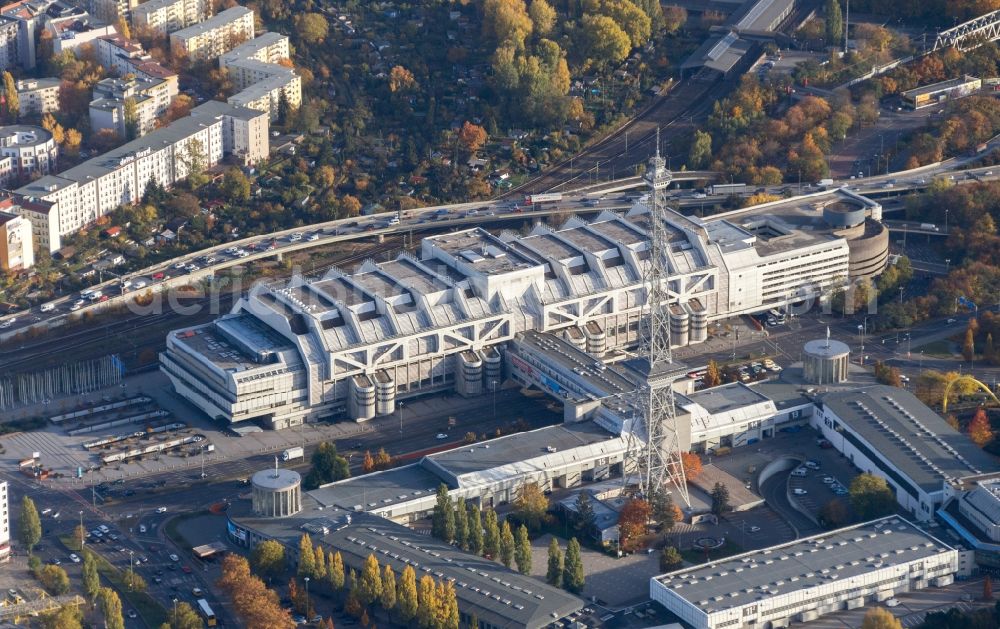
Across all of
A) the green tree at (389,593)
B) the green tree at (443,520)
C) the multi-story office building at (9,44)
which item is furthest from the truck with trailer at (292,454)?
the multi-story office building at (9,44)

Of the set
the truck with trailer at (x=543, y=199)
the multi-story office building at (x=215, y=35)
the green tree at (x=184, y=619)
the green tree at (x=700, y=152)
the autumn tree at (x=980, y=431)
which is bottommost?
the green tree at (x=184, y=619)

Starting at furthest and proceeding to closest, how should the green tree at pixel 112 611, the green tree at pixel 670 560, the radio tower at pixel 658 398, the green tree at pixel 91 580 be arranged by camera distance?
1. the radio tower at pixel 658 398
2. the green tree at pixel 670 560
3. the green tree at pixel 91 580
4. the green tree at pixel 112 611

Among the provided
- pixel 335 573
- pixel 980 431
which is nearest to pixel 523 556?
pixel 335 573

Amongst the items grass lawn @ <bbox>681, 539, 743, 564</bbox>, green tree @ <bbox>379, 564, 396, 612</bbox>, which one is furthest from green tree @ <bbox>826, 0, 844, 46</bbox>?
green tree @ <bbox>379, 564, 396, 612</bbox>

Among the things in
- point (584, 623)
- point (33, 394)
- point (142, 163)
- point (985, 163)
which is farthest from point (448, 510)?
point (985, 163)

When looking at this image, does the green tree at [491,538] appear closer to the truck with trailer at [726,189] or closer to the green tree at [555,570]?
the green tree at [555,570]

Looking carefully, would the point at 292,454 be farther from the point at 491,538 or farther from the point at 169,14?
the point at 169,14

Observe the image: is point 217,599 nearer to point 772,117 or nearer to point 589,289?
point 589,289
